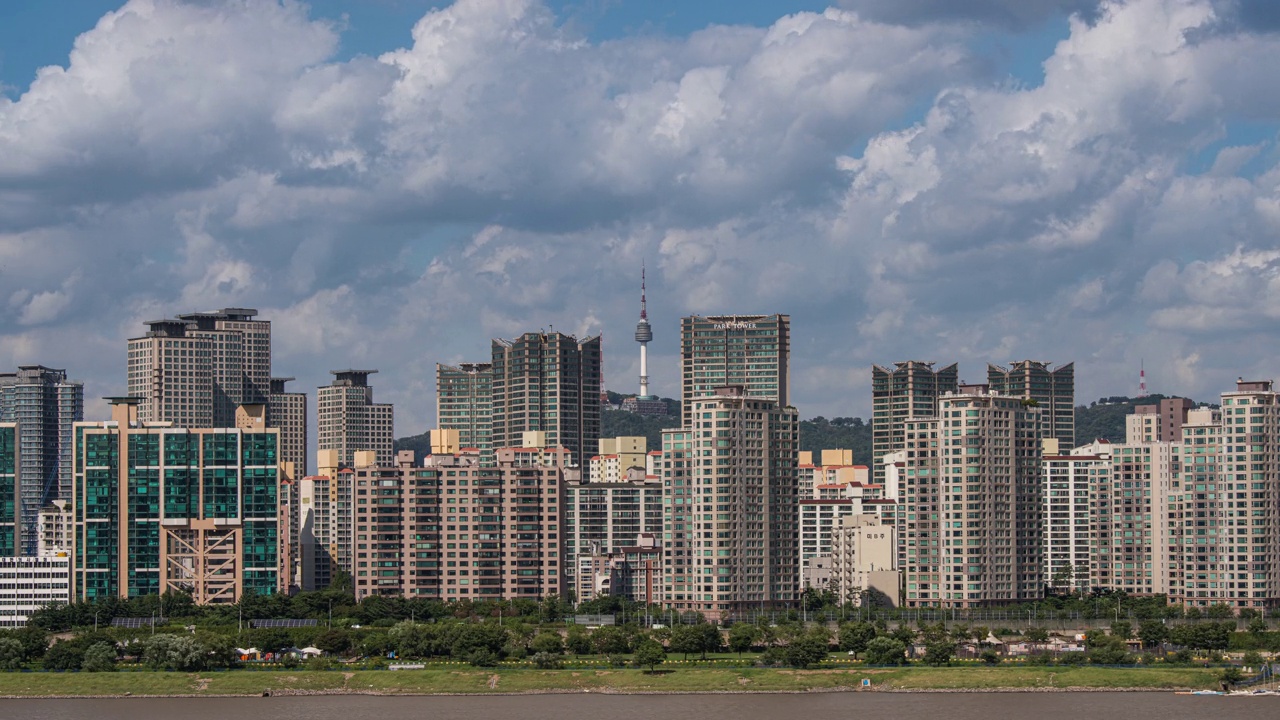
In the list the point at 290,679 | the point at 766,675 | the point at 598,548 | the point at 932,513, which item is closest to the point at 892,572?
the point at 932,513

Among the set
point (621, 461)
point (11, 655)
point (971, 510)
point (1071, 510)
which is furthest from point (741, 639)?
point (621, 461)

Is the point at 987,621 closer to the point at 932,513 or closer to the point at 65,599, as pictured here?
the point at 932,513

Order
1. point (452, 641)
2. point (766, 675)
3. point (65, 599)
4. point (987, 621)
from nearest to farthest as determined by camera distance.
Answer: point (766, 675) → point (452, 641) → point (987, 621) → point (65, 599)

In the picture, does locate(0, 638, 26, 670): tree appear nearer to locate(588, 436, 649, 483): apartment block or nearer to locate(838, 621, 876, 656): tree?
locate(838, 621, 876, 656): tree

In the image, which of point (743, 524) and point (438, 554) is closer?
point (743, 524)

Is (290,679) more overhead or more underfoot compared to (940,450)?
more underfoot

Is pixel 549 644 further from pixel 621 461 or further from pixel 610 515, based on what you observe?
pixel 621 461
